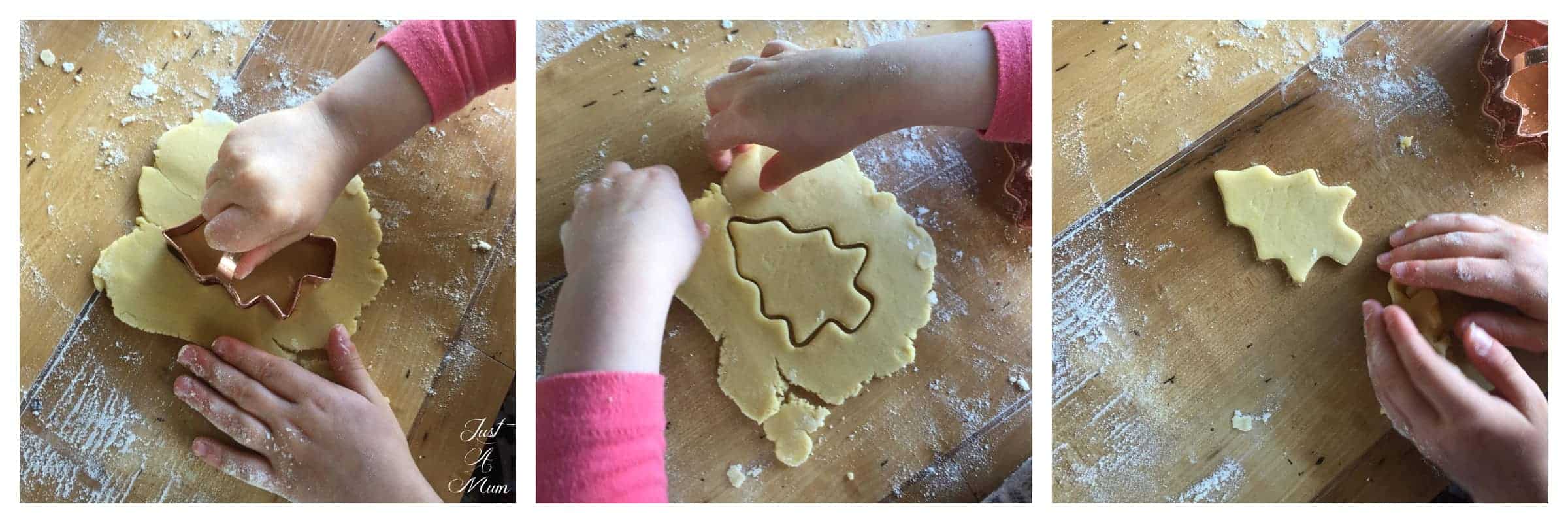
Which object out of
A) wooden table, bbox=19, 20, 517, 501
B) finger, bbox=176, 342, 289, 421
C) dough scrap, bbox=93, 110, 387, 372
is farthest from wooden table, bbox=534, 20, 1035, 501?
finger, bbox=176, 342, 289, 421

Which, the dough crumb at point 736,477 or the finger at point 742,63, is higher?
the finger at point 742,63

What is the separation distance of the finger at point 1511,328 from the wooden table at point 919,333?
0.42m

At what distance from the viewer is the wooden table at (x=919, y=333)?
648 mm

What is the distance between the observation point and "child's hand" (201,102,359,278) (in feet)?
1.94

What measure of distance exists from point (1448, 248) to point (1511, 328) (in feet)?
0.29

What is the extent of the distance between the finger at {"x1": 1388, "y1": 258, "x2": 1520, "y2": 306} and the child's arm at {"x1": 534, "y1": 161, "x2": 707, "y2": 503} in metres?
0.68

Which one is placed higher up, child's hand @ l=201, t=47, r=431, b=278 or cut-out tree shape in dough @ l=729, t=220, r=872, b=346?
child's hand @ l=201, t=47, r=431, b=278

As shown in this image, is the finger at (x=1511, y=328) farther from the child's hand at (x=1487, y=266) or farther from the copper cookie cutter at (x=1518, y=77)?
the copper cookie cutter at (x=1518, y=77)

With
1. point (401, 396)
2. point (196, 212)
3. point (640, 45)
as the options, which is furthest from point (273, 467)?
point (640, 45)

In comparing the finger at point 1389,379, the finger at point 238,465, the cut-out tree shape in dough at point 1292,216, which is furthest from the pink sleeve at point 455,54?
the finger at point 1389,379

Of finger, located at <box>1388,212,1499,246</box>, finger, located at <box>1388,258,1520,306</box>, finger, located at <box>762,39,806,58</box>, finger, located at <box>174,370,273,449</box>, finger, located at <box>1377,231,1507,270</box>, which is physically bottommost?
finger, located at <box>1388,258,1520,306</box>

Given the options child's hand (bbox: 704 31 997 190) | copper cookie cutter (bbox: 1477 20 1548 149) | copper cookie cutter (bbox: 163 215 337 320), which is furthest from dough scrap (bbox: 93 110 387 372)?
copper cookie cutter (bbox: 1477 20 1548 149)

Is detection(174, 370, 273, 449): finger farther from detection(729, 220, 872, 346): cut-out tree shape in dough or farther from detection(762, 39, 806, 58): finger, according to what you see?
detection(762, 39, 806, 58): finger

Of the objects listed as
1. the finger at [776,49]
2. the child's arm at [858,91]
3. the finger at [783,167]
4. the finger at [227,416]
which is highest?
the finger at [776,49]
